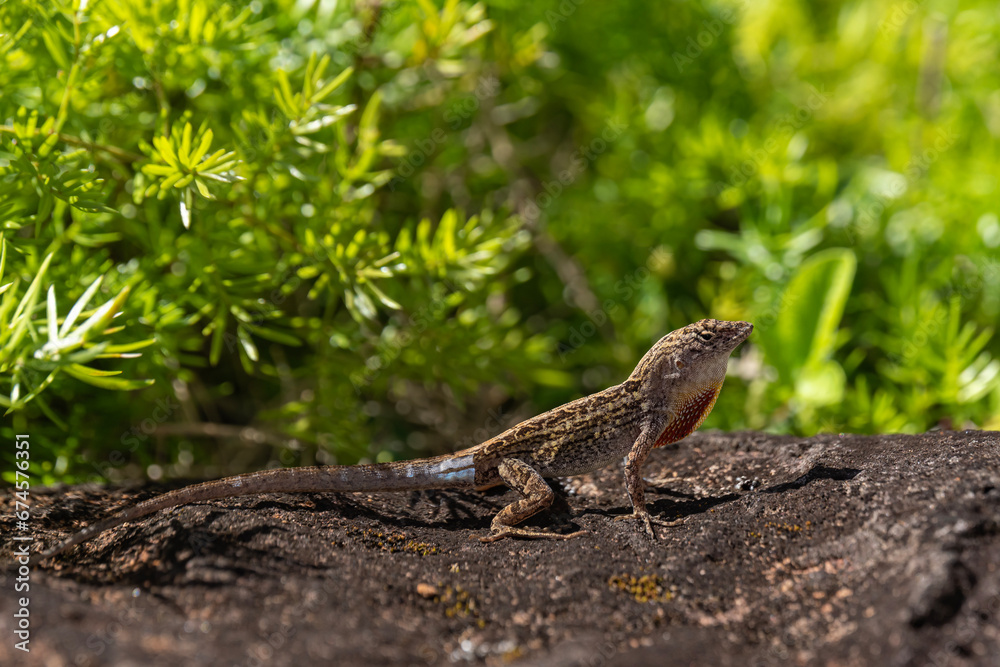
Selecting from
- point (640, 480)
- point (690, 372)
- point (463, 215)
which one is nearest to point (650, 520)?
point (640, 480)

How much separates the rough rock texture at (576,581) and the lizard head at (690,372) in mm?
379

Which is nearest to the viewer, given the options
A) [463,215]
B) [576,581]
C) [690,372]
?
[576,581]

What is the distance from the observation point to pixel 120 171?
2.71m

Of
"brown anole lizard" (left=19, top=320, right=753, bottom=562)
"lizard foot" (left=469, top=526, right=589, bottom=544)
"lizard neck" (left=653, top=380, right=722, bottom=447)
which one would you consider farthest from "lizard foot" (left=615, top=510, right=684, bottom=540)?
"lizard neck" (left=653, top=380, right=722, bottom=447)

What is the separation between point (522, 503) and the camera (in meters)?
2.59

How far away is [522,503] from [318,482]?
2.35ft

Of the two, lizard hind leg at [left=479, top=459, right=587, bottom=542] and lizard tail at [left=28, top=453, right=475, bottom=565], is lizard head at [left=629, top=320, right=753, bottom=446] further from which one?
lizard tail at [left=28, top=453, right=475, bottom=565]

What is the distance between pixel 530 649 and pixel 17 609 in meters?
1.13

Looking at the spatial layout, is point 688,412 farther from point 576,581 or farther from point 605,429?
point 576,581

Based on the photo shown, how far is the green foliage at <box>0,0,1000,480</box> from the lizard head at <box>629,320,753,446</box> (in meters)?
0.76

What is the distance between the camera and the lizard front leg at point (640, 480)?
7.73 ft

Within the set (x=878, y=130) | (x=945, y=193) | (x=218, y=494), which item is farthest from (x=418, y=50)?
(x=878, y=130)

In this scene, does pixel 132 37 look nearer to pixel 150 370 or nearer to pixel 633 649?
pixel 150 370

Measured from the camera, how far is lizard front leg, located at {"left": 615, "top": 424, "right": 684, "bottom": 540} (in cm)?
236
